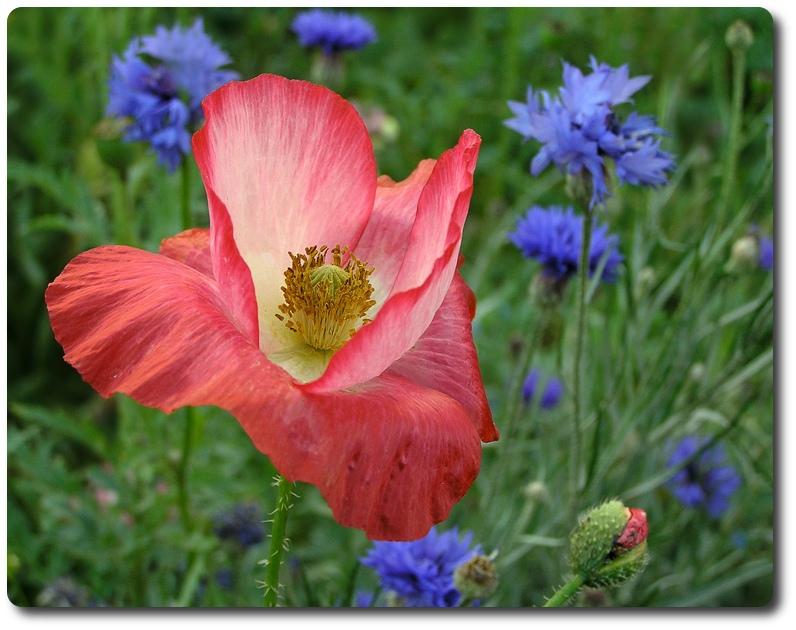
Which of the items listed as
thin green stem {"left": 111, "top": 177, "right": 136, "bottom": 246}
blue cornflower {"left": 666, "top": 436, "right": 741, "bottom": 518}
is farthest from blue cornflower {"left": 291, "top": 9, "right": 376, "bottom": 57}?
blue cornflower {"left": 666, "top": 436, "right": 741, "bottom": 518}

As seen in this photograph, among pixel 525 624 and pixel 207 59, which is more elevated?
pixel 207 59

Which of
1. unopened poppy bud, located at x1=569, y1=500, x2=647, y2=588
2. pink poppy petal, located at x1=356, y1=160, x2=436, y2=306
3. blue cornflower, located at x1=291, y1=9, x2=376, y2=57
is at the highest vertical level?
blue cornflower, located at x1=291, y1=9, x2=376, y2=57

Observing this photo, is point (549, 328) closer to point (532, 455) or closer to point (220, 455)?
point (532, 455)

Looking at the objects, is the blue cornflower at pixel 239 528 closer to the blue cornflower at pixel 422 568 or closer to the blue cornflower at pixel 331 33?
the blue cornflower at pixel 422 568

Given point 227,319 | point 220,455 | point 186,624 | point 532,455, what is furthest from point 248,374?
point 532,455

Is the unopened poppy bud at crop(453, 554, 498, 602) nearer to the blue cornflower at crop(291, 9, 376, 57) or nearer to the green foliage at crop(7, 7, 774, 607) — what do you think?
the green foliage at crop(7, 7, 774, 607)

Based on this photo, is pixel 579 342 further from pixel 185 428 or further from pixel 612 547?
pixel 185 428
